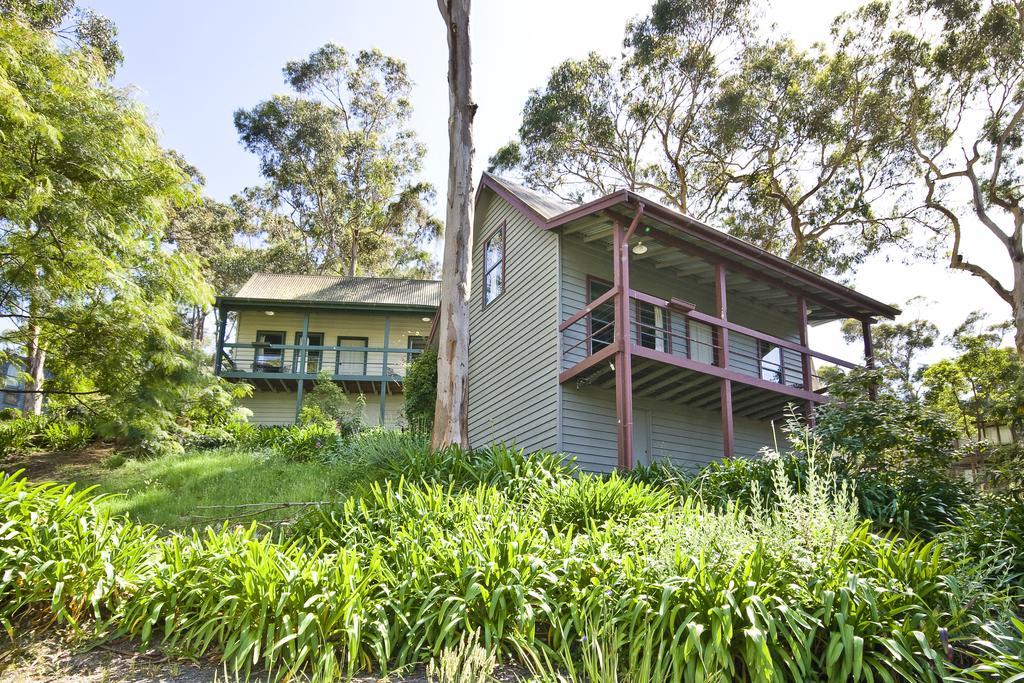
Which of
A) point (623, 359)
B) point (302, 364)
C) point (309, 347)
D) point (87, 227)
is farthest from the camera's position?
point (302, 364)

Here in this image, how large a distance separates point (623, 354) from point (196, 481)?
695cm

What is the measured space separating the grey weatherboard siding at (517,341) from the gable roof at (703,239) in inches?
17.4

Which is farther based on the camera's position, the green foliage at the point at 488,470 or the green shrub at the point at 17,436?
the green shrub at the point at 17,436

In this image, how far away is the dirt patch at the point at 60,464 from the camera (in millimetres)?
13234

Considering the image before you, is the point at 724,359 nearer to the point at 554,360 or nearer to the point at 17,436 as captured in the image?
the point at 554,360

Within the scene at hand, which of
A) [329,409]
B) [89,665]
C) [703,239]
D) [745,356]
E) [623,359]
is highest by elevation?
[703,239]

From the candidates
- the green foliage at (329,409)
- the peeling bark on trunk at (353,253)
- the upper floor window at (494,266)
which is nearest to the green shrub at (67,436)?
the green foliage at (329,409)

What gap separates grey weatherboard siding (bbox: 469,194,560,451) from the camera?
13219mm

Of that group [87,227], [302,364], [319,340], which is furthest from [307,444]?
[319,340]

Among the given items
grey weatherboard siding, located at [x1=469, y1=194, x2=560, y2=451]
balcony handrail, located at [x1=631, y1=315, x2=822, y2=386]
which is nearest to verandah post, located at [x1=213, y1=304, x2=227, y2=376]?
grey weatherboard siding, located at [x1=469, y1=194, x2=560, y2=451]

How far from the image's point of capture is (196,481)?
11125 mm

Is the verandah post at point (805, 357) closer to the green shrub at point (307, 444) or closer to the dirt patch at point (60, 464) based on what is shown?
the green shrub at point (307, 444)

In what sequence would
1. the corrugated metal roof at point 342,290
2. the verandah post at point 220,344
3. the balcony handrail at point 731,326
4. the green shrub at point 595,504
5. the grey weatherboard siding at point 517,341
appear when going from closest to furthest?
the green shrub at point 595,504
the balcony handrail at point 731,326
the grey weatherboard siding at point 517,341
the verandah post at point 220,344
the corrugated metal roof at point 342,290

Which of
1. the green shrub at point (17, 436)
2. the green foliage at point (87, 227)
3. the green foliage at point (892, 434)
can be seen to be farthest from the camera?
the green shrub at point (17, 436)
